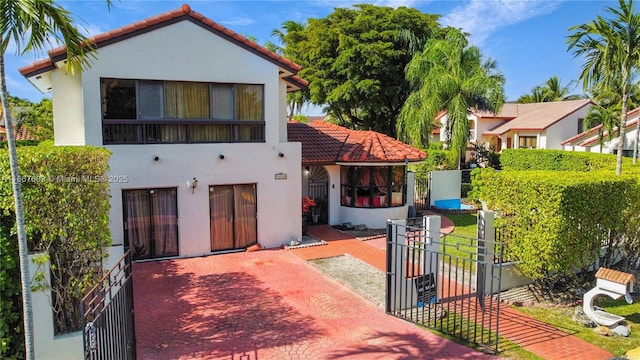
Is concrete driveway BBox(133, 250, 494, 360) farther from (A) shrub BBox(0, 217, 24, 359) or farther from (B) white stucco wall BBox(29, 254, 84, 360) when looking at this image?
(A) shrub BBox(0, 217, 24, 359)

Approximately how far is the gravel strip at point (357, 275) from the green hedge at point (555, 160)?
18.1 meters

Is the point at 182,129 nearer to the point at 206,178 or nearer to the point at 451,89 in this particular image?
Answer: the point at 206,178

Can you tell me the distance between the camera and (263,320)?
401 inches

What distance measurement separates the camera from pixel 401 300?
421 inches

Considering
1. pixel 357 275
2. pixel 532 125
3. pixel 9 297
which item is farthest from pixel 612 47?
pixel 532 125

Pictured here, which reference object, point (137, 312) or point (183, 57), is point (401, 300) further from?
point (183, 57)

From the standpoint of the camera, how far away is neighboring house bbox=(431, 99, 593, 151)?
4572 cm

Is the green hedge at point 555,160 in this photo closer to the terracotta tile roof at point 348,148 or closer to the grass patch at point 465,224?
the grass patch at point 465,224

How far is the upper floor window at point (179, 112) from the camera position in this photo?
1430 centimetres

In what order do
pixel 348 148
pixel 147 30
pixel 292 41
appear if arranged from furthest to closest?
1. pixel 292 41
2. pixel 348 148
3. pixel 147 30

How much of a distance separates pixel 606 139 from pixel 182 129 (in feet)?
124

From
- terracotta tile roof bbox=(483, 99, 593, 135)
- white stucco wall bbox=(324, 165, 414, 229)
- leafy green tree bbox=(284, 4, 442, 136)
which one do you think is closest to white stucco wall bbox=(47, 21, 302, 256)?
white stucco wall bbox=(324, 165, 414, 229)

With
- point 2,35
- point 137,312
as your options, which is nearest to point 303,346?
point 137,312

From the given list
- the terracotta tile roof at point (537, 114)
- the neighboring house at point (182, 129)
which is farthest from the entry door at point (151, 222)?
the terracotta tile roof at point (537, 114)
